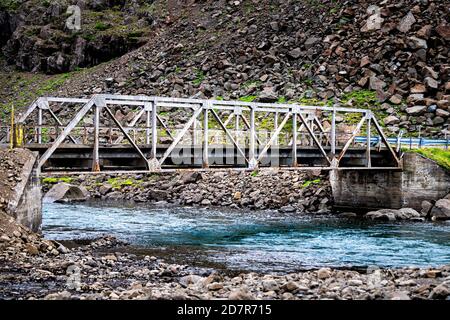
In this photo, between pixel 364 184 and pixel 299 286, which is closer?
pixel 299 286

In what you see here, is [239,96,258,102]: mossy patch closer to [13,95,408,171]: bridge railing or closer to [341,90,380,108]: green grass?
[13,95,408,171]: bridge railing

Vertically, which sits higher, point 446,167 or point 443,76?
point 443,76

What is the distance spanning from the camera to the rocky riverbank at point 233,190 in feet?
156

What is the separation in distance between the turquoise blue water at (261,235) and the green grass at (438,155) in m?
4.91

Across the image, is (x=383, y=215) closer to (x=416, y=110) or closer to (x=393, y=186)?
(x=393, y=186)

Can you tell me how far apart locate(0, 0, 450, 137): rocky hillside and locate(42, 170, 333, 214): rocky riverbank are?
1160 cm

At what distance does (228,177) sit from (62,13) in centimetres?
6318

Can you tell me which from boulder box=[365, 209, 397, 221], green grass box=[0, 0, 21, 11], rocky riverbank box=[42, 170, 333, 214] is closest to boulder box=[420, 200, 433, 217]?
boulder box=[365, 209, 397, 221]

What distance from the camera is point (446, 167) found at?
140 feet

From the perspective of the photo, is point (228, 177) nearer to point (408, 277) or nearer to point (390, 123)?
point (390, 123)

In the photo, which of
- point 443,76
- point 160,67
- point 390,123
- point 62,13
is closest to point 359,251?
point 390,123

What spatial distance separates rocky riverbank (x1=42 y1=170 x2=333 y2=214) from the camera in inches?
1870

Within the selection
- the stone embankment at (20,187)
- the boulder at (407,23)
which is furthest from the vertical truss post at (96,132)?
the boulder at (407,23)

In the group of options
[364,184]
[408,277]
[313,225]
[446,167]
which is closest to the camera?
[408,277]
